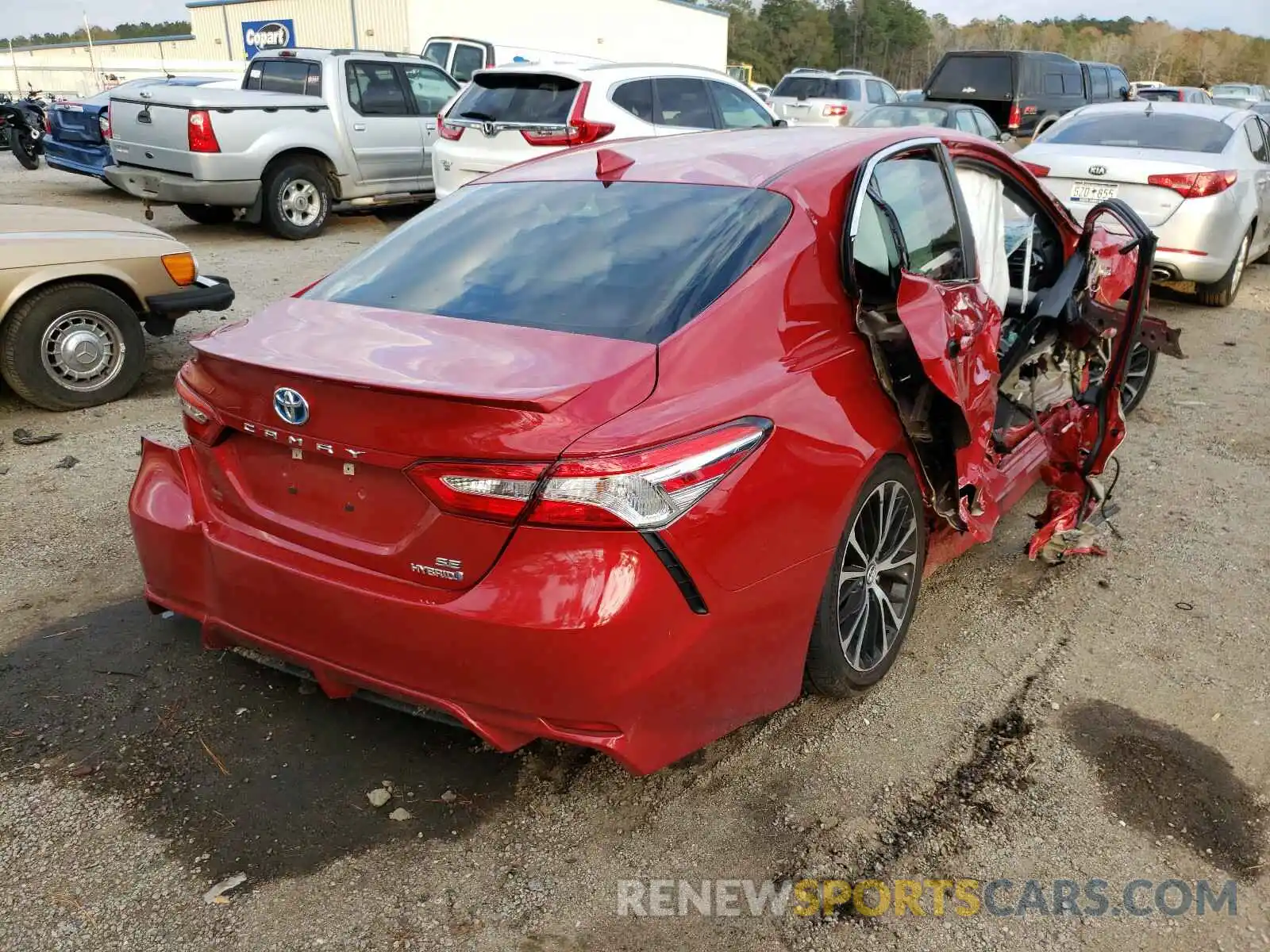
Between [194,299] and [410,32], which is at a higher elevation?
[410,32]

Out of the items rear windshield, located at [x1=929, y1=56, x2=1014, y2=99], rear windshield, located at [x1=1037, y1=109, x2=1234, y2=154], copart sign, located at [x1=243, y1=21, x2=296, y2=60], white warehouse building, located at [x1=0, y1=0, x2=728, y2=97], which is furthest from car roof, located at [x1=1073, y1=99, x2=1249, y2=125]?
copart sign, located at [x1=243, y1=21, x2=296, y2=60]

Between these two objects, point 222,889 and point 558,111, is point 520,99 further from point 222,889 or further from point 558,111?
point 222,889

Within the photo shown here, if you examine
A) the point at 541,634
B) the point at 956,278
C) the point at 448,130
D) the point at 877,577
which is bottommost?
the point at 877,577

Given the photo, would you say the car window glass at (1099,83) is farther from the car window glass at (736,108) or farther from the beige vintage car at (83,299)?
the beige vintage car at (83,299)

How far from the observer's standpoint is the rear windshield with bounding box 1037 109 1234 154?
A: 868 cm

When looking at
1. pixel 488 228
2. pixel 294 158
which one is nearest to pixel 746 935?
pixel 488 228

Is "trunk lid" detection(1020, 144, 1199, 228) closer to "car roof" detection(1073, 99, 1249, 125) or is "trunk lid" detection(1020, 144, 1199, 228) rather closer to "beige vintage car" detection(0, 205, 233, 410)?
"car roof" detection(1073, 99, 1249, 125)

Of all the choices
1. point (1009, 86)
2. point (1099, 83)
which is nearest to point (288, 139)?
point (1009, 86)

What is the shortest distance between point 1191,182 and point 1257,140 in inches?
85.9

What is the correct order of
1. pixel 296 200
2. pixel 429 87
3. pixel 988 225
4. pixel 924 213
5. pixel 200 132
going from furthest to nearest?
pixel 429 87 → pixel 296 200 → pixel 200 132 → pixel 988 225 → pixel 924 213

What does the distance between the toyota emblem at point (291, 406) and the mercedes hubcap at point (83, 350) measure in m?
3.96

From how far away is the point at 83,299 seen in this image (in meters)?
5.69

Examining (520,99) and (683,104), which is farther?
(683,104)

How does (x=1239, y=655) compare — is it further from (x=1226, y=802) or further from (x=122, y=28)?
(x=122, y=28)
